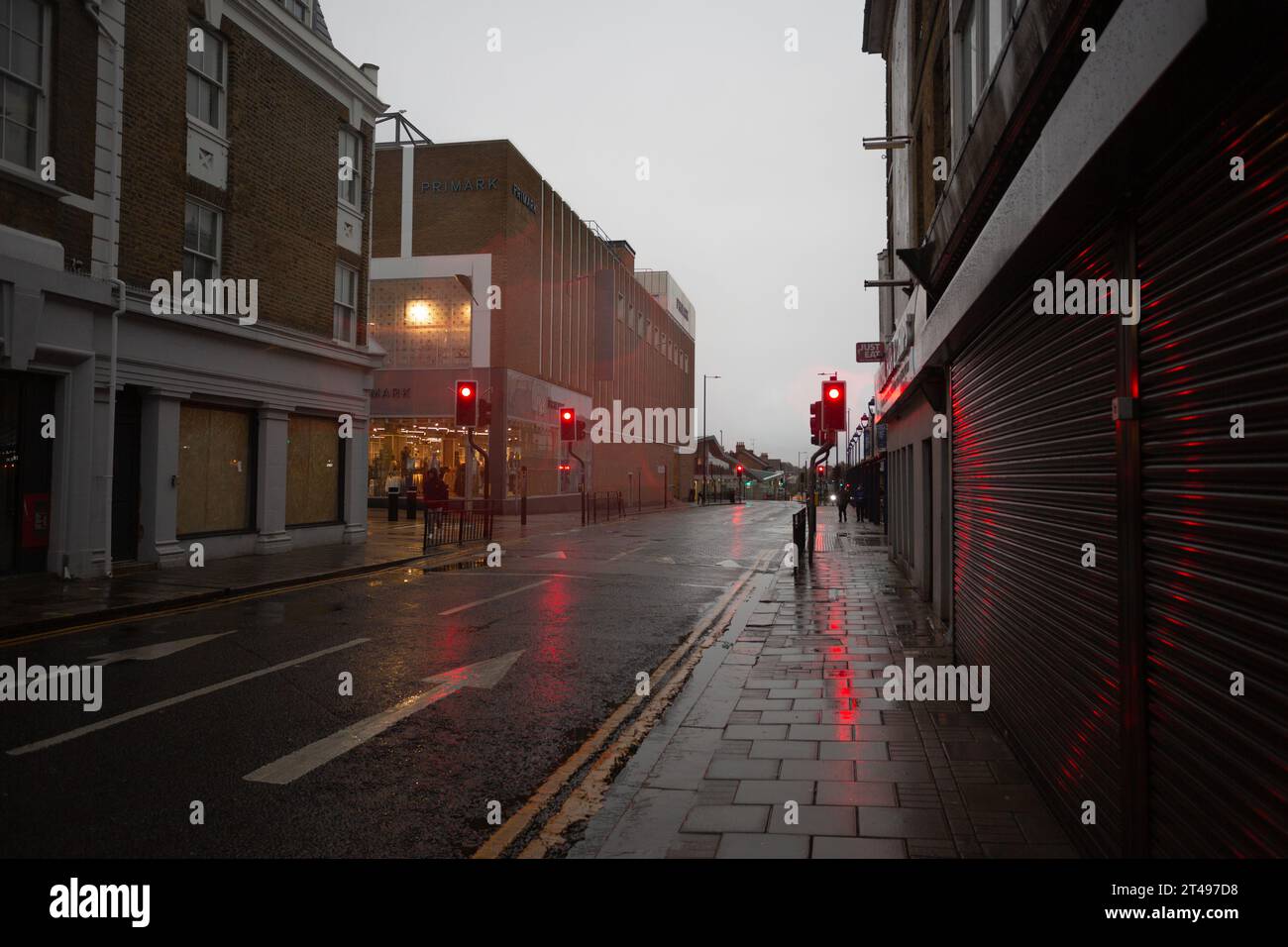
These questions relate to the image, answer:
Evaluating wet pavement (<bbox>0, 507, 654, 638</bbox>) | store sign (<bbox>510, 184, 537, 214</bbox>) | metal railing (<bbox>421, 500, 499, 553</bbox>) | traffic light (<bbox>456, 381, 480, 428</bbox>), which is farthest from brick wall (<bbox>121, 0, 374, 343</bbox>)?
store sign (<bbox>510, 184, 537, 214</bbox>)

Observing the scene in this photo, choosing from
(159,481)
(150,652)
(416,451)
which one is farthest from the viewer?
(416,451)

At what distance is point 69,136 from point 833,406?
A: 14.0 meters

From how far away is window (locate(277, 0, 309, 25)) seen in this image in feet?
59.1

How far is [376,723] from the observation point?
228 inches

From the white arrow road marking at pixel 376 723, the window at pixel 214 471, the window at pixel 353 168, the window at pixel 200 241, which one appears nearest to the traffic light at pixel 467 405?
the window at pixel 214 471

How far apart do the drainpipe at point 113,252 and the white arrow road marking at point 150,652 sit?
5.64 meters

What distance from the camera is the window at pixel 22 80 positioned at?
11.6 metres

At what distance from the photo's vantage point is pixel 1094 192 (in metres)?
3.20

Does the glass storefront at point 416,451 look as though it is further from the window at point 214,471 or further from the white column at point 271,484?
the window at point 214,471

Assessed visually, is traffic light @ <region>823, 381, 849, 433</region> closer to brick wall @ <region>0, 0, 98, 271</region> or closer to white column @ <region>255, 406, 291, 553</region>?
white column @ <region>255, 406, 291, 553</region>

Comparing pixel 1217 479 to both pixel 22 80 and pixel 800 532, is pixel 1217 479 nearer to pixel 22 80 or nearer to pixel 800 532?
pixel 22 80

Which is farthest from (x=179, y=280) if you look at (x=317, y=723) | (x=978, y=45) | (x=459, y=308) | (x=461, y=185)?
(x=461, y=185)
